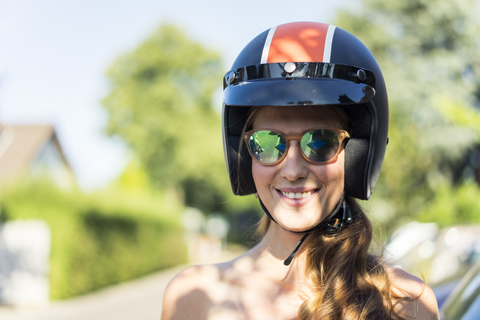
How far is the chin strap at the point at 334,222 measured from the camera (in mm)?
1817

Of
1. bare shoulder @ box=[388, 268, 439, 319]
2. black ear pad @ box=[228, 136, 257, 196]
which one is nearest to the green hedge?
black ear pad @ box=[228, 136, 257, 196]

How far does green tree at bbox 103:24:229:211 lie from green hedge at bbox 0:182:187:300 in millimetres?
17083

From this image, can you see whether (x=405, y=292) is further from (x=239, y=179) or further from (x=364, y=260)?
(x=239, y=179)

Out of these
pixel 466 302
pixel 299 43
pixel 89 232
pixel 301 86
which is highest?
pixel 299 43

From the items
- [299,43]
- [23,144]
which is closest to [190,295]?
[299,43]

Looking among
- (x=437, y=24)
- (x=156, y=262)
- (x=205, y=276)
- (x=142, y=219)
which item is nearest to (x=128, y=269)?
(x=142, y=219)

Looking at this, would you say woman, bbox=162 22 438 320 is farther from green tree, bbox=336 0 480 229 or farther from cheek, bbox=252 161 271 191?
green tree, bbox=336 0 480 229

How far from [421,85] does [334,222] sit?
17.9 metres

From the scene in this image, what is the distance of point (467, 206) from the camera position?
1342 centimetres

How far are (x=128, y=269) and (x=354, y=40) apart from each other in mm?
16329

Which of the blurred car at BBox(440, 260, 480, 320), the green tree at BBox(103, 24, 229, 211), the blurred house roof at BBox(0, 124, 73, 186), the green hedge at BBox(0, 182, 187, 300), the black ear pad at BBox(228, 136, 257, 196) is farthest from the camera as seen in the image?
the green tree at BBox(103, 24, 229, 211)

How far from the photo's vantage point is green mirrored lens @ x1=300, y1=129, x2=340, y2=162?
1712 mm

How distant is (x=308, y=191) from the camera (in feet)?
5.73

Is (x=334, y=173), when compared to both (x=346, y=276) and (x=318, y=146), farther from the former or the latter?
(x=346, y=276)
